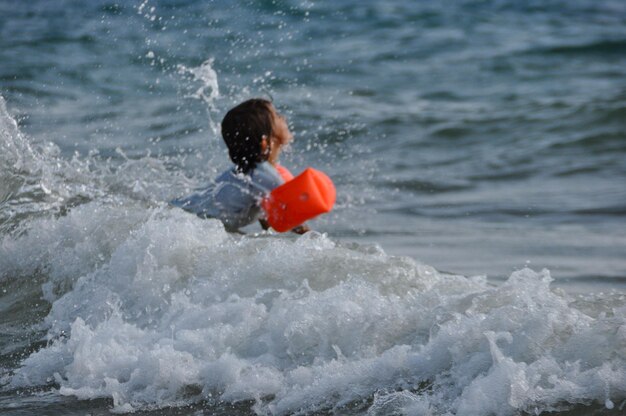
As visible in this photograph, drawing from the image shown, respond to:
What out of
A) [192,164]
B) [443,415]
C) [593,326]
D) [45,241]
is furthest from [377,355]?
[192,164]

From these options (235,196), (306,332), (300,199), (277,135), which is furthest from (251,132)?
(306,332)

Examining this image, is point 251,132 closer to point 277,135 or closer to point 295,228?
point 277,135

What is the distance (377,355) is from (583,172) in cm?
545

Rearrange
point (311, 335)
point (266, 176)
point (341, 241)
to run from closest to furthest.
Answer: point (311, 335) → point (266, 176) → point (341, 241)

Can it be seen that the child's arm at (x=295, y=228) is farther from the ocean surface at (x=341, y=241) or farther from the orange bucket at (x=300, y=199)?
the orange bucket at (x=300, y=199)

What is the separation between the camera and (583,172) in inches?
357

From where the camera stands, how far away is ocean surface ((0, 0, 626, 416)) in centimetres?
393

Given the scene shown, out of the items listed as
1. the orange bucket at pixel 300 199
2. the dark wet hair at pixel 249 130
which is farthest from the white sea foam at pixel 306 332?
the dark wet hair at pixel 249 130

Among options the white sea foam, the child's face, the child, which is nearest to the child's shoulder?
the child

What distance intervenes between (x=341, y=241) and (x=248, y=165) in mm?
917

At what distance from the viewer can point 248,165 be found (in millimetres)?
6148

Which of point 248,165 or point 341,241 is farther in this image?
point 341,241

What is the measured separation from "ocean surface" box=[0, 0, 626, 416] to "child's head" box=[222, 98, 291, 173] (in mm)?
458

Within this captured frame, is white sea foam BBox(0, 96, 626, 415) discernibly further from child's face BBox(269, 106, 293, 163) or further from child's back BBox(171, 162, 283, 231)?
child's face BBox(269, 106, 293, 163)
